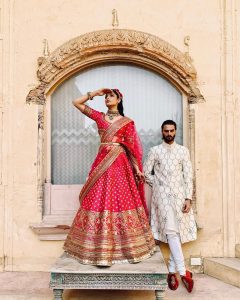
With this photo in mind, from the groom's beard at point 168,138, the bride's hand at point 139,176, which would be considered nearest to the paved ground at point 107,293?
the bride's hand at point 139,176

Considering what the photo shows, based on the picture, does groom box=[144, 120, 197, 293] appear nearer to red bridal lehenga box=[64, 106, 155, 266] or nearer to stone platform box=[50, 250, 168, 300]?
red bridal lehenga box=[64, 106, 155, 266]

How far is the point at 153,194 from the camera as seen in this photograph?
15.0ft

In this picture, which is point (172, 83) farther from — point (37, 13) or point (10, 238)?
point (10, 238)

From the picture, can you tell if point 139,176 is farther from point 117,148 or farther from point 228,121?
point 228,121

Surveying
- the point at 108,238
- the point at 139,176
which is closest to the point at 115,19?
the point at 139,176

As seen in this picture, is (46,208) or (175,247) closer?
(175,247)

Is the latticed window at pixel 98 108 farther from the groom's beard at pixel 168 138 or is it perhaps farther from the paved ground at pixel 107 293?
the paved ground at pixel 107 293

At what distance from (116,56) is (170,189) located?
176 centimetres

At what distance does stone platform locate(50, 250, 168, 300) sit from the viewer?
3658 mm

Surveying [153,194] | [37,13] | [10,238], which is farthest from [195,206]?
[37,13]

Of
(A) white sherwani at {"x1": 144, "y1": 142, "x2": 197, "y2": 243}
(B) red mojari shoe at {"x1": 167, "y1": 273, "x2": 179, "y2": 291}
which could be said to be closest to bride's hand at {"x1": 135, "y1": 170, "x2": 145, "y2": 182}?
(A) white sherwani at {"x1": 144, "y1": 142, "x2": 197, "y2": 243}

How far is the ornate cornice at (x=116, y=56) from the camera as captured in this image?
189 inches

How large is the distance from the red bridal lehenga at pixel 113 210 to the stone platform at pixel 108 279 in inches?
5.0

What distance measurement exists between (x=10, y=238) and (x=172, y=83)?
8.95 ft
